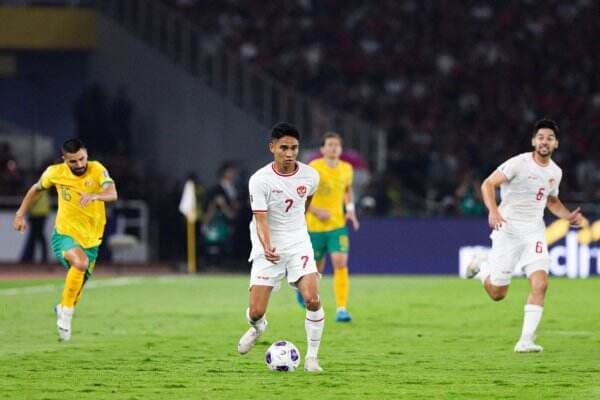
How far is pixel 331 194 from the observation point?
63.2 feet

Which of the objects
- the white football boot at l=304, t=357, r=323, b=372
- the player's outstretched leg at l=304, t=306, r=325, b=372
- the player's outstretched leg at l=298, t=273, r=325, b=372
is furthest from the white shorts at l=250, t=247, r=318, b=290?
the white football boot at l=304, t=357, r=323, b=372

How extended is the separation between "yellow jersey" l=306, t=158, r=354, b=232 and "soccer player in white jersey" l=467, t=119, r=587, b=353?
4.12 meters

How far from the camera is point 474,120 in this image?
117 ft

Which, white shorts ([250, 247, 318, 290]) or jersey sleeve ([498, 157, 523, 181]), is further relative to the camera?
jersey sleeve ([498, 157, 523, 181])

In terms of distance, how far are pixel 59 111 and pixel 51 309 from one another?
18.2 meters

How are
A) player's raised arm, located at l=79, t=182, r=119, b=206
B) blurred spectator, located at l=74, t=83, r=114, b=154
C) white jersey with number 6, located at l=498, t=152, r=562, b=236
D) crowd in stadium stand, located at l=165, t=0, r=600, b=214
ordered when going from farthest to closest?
crowd in stadium stand, located at l=165, t=0, r=600, b=214
blurred spectator, located at l=74, t=83, r=114, b=154
player's raised arm, located at l=79, t=182, r=119, b=206
white jersey with number 6, located at l=498, t=152, r=562, b=236

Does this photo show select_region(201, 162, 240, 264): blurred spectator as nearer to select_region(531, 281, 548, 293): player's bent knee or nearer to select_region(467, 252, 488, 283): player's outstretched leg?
select_region(467, 252, 488, 283): player's outstretched leg

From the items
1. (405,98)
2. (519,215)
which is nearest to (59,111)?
(405,98)

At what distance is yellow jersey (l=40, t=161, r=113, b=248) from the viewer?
16344 millimetres

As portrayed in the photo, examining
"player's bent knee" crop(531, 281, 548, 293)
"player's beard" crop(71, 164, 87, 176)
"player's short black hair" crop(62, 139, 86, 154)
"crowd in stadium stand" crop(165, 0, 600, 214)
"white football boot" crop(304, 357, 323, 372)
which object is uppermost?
"crowd in stadium stand" crop(165, 0, 600, 214)

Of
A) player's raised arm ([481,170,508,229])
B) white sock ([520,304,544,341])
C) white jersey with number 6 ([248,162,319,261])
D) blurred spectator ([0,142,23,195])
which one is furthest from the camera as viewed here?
blurred spectator ([0,142,23,195])

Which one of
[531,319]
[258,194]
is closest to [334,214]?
[531,319]

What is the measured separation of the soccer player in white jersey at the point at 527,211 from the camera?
14547mm

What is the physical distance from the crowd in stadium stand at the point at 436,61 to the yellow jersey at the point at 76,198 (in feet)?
60.3
